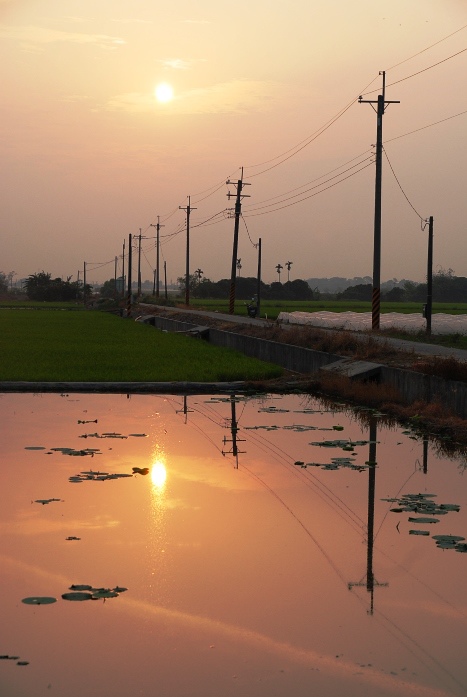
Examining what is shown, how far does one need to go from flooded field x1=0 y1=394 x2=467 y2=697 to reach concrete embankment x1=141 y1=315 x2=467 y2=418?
2.72m

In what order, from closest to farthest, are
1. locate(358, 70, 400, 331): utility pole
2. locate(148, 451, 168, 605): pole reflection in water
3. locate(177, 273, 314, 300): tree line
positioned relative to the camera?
locate(148, 451, 168, 605): pole reflection in water
locate(358, 70, 400, 331): utility pole
locate(177, 273, 314, 300): tree line

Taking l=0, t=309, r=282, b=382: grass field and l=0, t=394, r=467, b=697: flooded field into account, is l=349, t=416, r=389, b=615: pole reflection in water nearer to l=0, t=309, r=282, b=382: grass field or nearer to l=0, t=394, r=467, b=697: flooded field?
l=0, t=394, r=467, b=697: flooded field

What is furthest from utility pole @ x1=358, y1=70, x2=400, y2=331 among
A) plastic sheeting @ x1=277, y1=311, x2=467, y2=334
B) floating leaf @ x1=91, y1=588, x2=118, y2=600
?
floating leaf @ x1=91, y1=588, x2=118, y2=600

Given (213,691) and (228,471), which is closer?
(213,691)

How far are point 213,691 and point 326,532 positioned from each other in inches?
154

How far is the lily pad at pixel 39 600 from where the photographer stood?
7.33 metres

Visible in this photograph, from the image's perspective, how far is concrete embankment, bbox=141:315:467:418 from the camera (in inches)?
699

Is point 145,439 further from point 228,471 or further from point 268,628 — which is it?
point 268,628

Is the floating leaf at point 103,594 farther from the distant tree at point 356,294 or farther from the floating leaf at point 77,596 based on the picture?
the distant tree at point 356,294

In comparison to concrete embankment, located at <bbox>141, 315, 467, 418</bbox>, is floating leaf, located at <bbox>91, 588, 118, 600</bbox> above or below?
below

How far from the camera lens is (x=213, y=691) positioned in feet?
19.0

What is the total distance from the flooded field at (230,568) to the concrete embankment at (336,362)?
2.72 m

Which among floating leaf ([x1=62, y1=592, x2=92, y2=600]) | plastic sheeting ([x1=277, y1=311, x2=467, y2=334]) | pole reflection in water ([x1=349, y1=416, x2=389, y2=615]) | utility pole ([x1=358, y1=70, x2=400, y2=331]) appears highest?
utility pole ([x1=358, y1=70, x2=400, y2=331])

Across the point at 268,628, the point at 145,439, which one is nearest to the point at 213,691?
the point at 268,628
